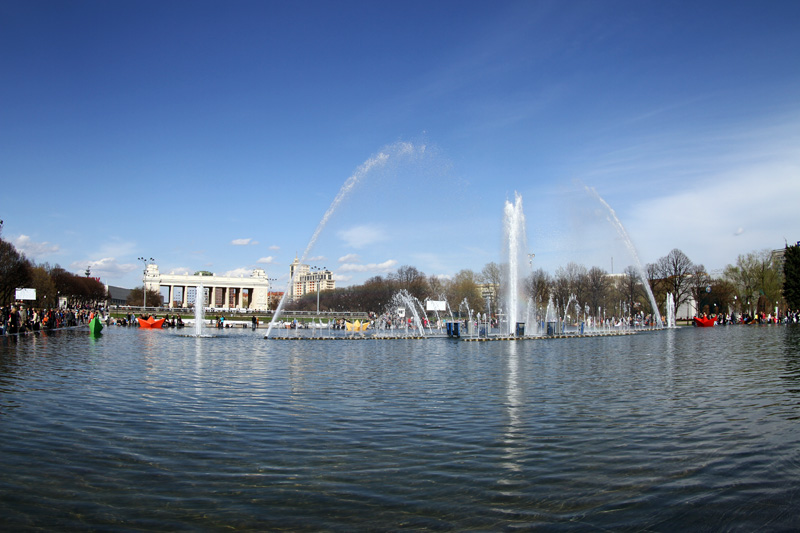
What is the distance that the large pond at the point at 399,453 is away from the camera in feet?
20.7

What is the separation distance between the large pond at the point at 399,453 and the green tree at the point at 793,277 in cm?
7281

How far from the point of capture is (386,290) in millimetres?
117375

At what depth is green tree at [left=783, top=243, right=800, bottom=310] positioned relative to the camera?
253ft

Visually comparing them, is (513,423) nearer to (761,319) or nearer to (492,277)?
(761,319)

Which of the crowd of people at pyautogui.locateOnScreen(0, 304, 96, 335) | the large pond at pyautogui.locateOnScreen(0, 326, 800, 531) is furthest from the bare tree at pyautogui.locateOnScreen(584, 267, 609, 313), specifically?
the large pond at pyautogui.locateOnScreen(0, 326, 800, 531)

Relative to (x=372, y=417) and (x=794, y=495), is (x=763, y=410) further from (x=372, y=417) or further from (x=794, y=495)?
(x=372, y=417)

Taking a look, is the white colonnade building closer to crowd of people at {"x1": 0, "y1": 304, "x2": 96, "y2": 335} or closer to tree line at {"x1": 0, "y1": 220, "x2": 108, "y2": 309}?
tree line at {"x1": 0, "y1": 220, "x2": 108, "y2": 309}

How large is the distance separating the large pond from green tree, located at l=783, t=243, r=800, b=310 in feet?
239

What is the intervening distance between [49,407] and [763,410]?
14844 millimetres

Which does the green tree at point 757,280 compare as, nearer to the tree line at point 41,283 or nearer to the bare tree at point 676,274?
the bare tree at point 676,274

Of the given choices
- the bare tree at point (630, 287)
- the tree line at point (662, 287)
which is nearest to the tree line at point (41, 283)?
the tree line at point (662, 287)

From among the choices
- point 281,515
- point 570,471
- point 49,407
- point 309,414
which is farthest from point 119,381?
point 570,471

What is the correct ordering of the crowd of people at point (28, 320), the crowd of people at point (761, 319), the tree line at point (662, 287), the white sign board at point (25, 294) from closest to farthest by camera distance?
the crowd of people at point (28, 320)
the white sign board at point (25, 294)
the crowd of people at point (761, 319)
the tree line at point (662, 287)

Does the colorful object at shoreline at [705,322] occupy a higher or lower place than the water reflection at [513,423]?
higher
